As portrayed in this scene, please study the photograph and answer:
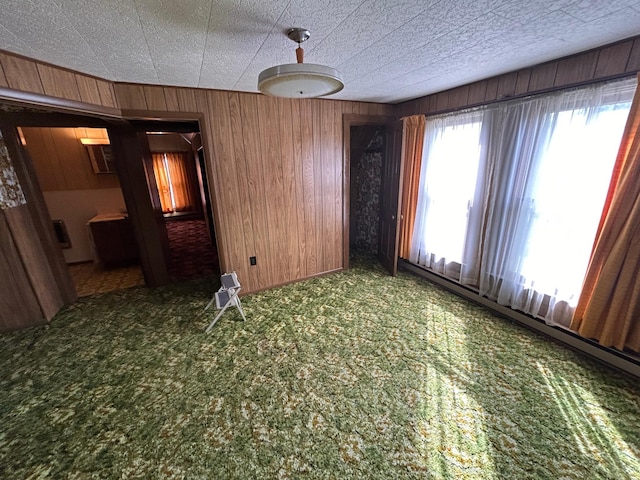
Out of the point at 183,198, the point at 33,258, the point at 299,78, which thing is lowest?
the point at 33,258

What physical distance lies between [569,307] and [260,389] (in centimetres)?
260

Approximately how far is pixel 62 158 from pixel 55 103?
A: 3030 mm

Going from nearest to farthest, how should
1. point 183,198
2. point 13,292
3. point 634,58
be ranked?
point 634,58
point 13,292
point 183,198

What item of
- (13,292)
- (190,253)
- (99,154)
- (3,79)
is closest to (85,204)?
(99,154)

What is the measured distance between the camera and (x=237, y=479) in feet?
4.35

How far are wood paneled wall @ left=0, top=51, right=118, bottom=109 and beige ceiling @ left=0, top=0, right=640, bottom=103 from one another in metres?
0.10

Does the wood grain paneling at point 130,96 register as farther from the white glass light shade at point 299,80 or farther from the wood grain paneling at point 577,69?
the wood grain paneling at point 577,69

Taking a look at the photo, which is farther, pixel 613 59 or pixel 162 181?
pixel 162 181

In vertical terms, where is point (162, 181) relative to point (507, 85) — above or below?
below

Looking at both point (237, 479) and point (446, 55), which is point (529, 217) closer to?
point (446, 55)

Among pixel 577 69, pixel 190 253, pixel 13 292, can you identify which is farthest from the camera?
pixel 190 253

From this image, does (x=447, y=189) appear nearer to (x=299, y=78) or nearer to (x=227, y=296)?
(x=299, y=78)

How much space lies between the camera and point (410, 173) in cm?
346

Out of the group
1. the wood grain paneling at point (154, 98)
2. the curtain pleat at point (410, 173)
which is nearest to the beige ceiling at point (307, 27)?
the wood grain paneling at point (154, 98)
